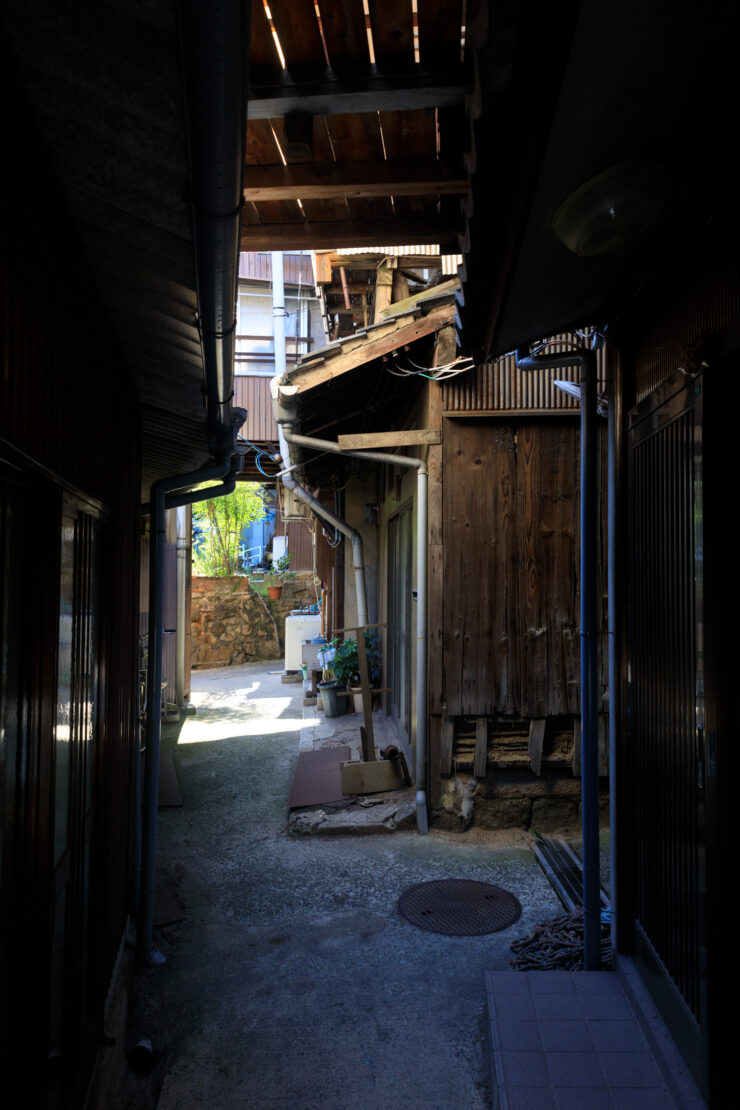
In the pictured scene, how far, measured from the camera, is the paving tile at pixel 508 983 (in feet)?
10.3

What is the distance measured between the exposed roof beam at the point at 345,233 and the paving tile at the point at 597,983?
3589 millimetres

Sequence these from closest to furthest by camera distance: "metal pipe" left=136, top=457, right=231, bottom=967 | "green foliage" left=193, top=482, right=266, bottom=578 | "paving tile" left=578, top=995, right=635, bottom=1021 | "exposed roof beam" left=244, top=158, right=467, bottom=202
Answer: "paving tile" left=578, top=995, right=635, bottom=1021 < "exposed roof beam" left=244, top=158, right=467, bottom=202 < "metal pipe" left=136, top=457, right=231, bottom=967 < "green foliage" left=193, top=482, right=266, bottom=578

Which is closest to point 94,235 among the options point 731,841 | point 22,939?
point 22,939

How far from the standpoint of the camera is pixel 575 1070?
2631mm

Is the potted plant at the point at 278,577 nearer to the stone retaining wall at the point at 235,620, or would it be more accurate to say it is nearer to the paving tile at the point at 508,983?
the stone retaining wall at the point at 235,620

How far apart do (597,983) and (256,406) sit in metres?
12.4

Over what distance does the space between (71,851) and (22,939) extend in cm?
69

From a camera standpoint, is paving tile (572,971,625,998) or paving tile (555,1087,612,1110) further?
paving tile (572,971,625,998)

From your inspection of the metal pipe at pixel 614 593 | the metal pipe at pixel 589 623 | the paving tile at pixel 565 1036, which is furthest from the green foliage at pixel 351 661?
the paving tile at pixel 565 1036

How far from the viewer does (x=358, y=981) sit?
378 centimetres

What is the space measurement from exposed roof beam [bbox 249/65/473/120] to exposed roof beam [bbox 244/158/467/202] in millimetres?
472

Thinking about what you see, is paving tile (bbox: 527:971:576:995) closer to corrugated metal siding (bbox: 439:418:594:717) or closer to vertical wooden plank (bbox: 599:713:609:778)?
corrugated metal siding (bbox: 439:418:594:717)

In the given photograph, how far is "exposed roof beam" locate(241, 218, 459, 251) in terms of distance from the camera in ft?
11.8

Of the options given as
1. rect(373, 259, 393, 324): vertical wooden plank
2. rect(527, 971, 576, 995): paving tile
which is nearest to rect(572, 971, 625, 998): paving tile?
rect(527, 971, 576, 995): paving tile
